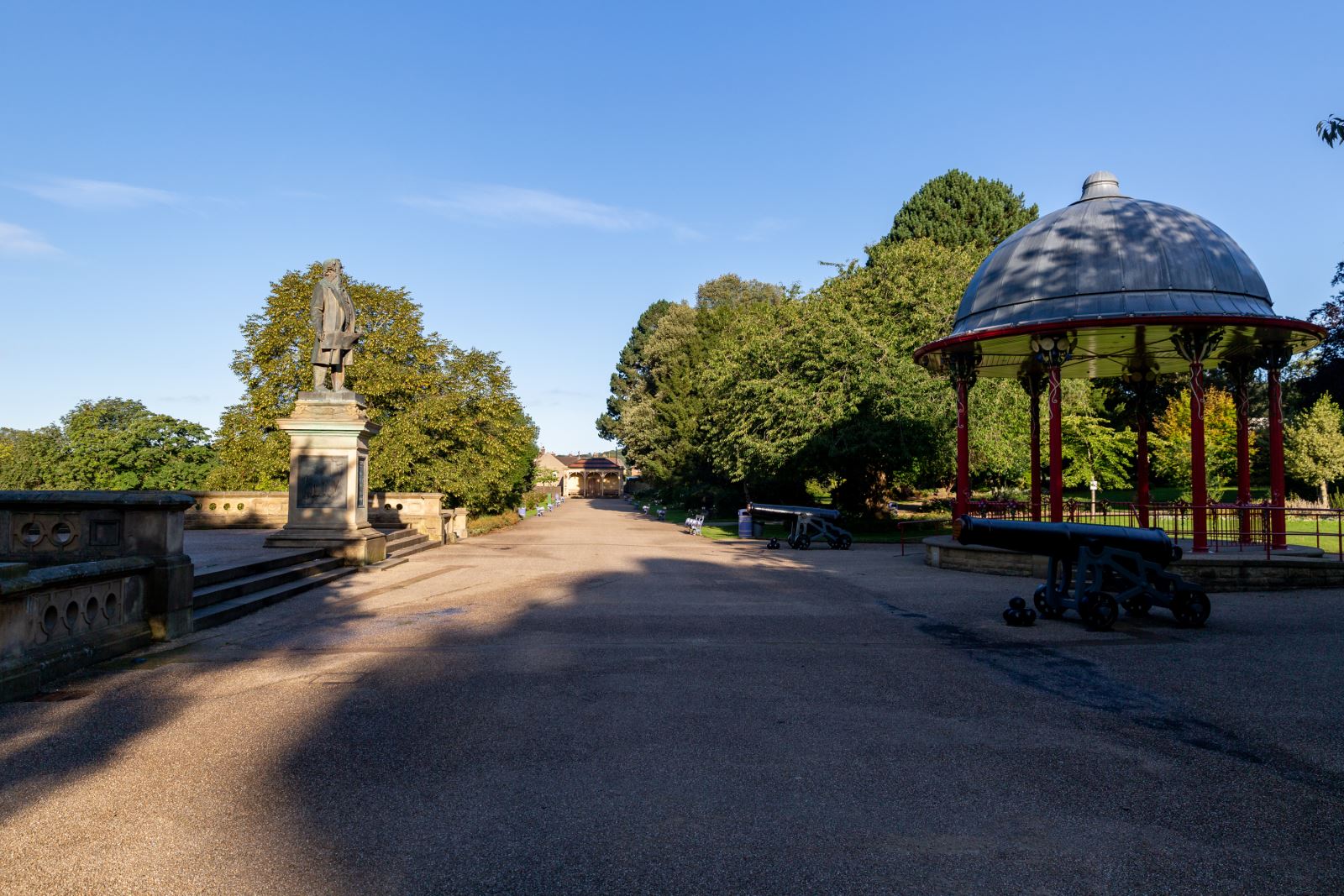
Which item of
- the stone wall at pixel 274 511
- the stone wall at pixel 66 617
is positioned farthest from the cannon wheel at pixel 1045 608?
the stone wall at pixel 274 511

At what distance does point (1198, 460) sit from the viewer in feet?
50.9

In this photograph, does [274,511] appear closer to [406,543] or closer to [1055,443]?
[406,543]

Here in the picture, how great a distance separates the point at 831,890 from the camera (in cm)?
349

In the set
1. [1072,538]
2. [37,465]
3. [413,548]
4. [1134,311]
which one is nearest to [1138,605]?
[1072,538]

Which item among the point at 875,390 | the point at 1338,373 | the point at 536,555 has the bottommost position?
the point at 536,555

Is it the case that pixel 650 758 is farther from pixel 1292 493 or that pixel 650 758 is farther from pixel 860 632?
pixel 1292 493

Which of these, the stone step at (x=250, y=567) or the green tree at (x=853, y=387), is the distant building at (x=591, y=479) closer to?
the green tree at (x=853, y=387)

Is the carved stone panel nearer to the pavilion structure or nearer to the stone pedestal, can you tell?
the stone pedestal

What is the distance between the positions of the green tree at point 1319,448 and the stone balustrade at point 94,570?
146ft

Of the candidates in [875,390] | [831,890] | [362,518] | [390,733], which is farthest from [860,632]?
[875,390]

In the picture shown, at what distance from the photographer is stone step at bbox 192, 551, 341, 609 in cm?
1077

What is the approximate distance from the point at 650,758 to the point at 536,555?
1651 centimetres

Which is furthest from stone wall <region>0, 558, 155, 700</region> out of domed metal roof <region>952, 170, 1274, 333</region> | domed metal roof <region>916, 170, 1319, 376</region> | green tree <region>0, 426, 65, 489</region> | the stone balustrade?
green tree <region>0, 426, 65, 489</region>

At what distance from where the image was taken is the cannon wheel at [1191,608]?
10.2m
